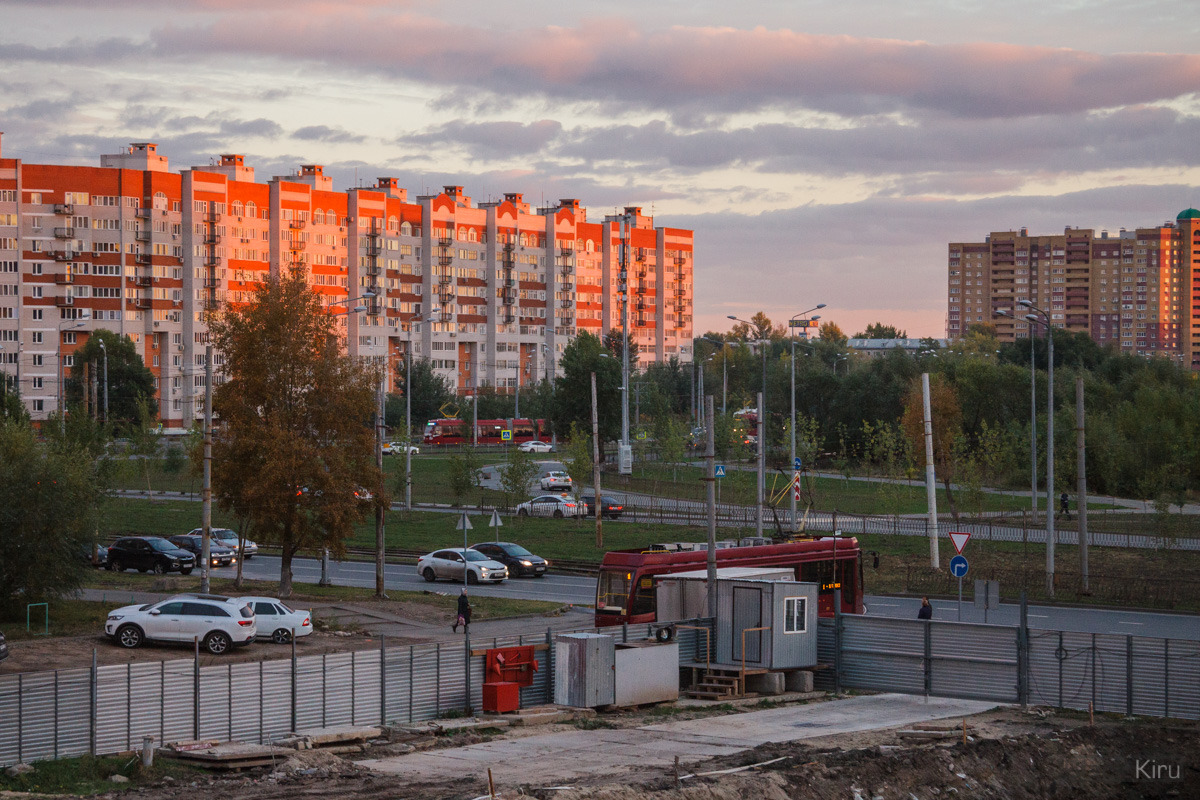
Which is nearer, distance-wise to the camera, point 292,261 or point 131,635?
point 131,635

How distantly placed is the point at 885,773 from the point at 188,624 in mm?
17652

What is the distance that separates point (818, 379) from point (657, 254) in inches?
3285

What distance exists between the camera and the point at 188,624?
29.4 m

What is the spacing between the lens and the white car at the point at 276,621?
31.3 m

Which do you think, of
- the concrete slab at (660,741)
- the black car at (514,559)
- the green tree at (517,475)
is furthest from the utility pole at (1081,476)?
the green tree at (517,475)

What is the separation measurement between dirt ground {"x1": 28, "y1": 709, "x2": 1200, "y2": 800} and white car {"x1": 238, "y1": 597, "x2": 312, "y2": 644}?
35.9 ft

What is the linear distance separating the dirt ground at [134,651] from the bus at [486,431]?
85367 mm

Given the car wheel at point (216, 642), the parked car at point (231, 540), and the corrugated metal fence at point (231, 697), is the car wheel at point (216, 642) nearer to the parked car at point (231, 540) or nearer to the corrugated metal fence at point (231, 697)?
the corrugated metal fence at point (231, 697)

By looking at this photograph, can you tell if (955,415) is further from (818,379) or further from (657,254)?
(657,254)

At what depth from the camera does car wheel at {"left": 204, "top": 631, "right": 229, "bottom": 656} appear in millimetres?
29250

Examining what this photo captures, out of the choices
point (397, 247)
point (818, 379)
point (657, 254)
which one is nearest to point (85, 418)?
point (818, 379)

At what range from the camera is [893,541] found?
172ft

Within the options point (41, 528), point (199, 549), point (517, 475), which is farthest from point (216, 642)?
point (517, 475)

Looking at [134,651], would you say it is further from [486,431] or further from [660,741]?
[486,431]
